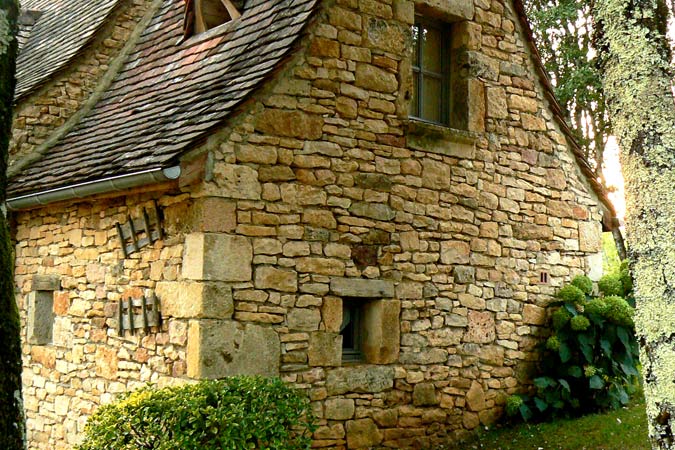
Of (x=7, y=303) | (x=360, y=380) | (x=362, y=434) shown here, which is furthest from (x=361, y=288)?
(x=7, y=303)

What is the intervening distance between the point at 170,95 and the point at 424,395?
4.01 metres

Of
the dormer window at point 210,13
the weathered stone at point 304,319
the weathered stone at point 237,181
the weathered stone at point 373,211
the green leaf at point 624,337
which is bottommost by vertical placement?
the green leaf at point 624,337

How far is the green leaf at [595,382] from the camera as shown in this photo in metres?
9.08

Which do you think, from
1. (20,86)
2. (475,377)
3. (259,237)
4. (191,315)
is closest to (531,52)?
(475,377)

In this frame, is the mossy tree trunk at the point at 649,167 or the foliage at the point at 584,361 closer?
the mossy tree trunk at the point at 649,167

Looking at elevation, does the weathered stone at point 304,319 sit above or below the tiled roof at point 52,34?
below

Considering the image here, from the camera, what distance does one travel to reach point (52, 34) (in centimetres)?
1220

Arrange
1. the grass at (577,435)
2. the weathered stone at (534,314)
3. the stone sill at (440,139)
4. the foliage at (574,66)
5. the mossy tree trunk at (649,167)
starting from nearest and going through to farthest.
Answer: the mossy tree trunk at (649,167) < the grass at (577,435) < the stone sill at (440,139) < the weathered stone at (534,314) < the foliage at (574,66)

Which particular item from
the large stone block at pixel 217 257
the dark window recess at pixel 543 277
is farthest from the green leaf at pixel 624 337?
the large stone block at pixel 217 257

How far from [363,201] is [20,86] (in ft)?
17.5

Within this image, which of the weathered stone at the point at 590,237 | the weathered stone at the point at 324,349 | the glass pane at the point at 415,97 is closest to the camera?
the weathered stone at the point at 324,349

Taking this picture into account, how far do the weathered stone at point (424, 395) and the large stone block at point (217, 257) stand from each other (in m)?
2.31

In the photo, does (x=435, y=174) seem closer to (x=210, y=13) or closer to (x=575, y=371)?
(x=575, y=371)

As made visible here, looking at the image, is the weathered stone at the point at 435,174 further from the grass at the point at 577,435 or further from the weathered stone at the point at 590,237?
the grass at the point at 577,435
